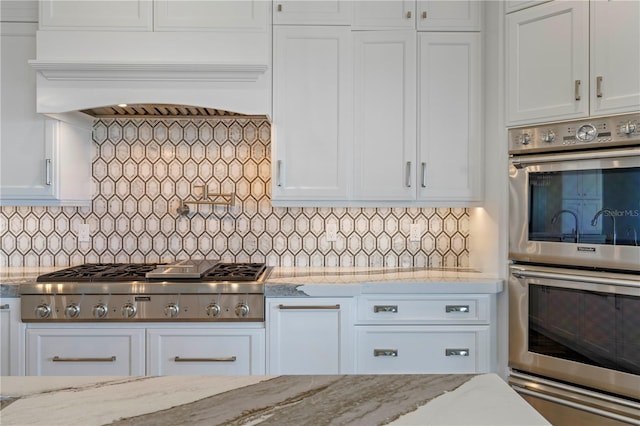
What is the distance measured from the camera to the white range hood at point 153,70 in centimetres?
249

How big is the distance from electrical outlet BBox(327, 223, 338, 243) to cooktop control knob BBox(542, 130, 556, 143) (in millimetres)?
1286

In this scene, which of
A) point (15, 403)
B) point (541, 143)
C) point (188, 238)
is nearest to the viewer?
point (15, 403)

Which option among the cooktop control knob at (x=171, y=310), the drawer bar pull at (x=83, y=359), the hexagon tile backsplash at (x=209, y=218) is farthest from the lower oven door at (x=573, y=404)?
the drawer bar pull at (x=83, y=359)

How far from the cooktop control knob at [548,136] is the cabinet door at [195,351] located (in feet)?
5.71

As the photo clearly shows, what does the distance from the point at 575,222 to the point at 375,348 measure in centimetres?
112

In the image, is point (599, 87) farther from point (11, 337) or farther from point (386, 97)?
point (11, 337)

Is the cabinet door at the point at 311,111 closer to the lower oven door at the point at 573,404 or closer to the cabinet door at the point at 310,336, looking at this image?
the cabinet door at the point at 310,336

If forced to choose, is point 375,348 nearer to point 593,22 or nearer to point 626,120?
point 626,120

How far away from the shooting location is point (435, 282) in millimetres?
2420

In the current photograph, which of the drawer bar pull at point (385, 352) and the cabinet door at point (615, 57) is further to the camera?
the drawer bar pull at point (385, 352)

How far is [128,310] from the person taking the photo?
2.33 m

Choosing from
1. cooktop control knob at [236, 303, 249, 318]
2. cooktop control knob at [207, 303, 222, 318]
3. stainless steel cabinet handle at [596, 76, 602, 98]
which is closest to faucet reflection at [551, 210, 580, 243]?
stainless steel cabinet handle at [596, 76, 602, 98]

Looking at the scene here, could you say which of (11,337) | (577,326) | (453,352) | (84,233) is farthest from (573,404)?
(84,233)

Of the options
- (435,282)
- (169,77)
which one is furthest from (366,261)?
(169,77)
